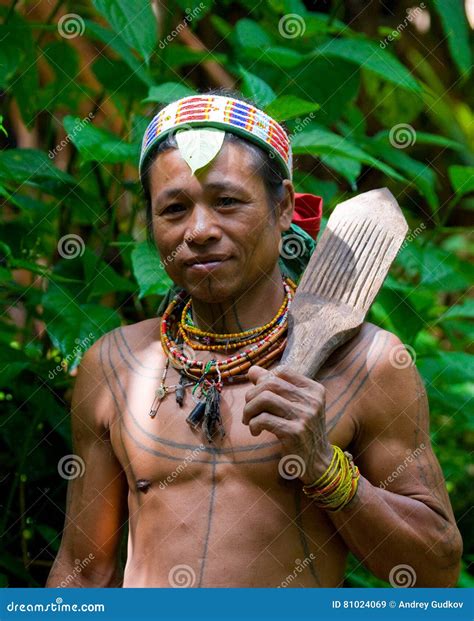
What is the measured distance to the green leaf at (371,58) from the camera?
9.34ft

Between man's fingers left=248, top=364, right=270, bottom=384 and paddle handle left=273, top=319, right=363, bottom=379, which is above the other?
paddle handle left=273, top=319, right=363, bottom=379

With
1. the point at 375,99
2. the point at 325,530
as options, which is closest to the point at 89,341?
the point at 325,530

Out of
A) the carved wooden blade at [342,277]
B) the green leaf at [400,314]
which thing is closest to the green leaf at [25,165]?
the carved wooden blade at [342,277]

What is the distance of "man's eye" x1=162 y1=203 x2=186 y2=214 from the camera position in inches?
85.2

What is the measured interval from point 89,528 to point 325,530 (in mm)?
592

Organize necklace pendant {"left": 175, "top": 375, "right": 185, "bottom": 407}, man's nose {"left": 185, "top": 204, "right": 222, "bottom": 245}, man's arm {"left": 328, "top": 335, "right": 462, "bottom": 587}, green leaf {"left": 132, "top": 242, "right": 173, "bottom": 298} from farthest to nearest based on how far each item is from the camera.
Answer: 1. green leaf {"left": 132, "top": 242, "right": 173, "bottom": 298}
2. necklace pendant {"left": 175, "top": 375, "right": 185, "bottom": 407}
3. man's nose {"left": 185, "top": 204, "right": 222, "bottom": 245}
4. man's arm {"left": 328, "top": 335, "right": 462, "bottom": 587}

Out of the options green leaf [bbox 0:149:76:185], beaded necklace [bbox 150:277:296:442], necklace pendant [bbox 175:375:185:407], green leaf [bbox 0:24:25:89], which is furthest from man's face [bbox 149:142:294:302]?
green leaf [bbox 0:24:25:89]

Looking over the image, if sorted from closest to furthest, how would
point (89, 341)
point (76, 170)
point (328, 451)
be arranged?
point (328, 451)
point (89, 341)
point (76, 170)

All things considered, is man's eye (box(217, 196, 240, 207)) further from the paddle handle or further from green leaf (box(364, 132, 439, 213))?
green leaf (box(364, 132, 439, 213))

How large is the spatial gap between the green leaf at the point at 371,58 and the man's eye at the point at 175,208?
0.94 m

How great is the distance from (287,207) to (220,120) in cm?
26

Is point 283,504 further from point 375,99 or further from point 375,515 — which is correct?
point 375,99

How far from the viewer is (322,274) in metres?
2.24

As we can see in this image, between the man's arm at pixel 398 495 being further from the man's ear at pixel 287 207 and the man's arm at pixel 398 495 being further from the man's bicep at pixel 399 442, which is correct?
the man's ear at pixel 287 207
